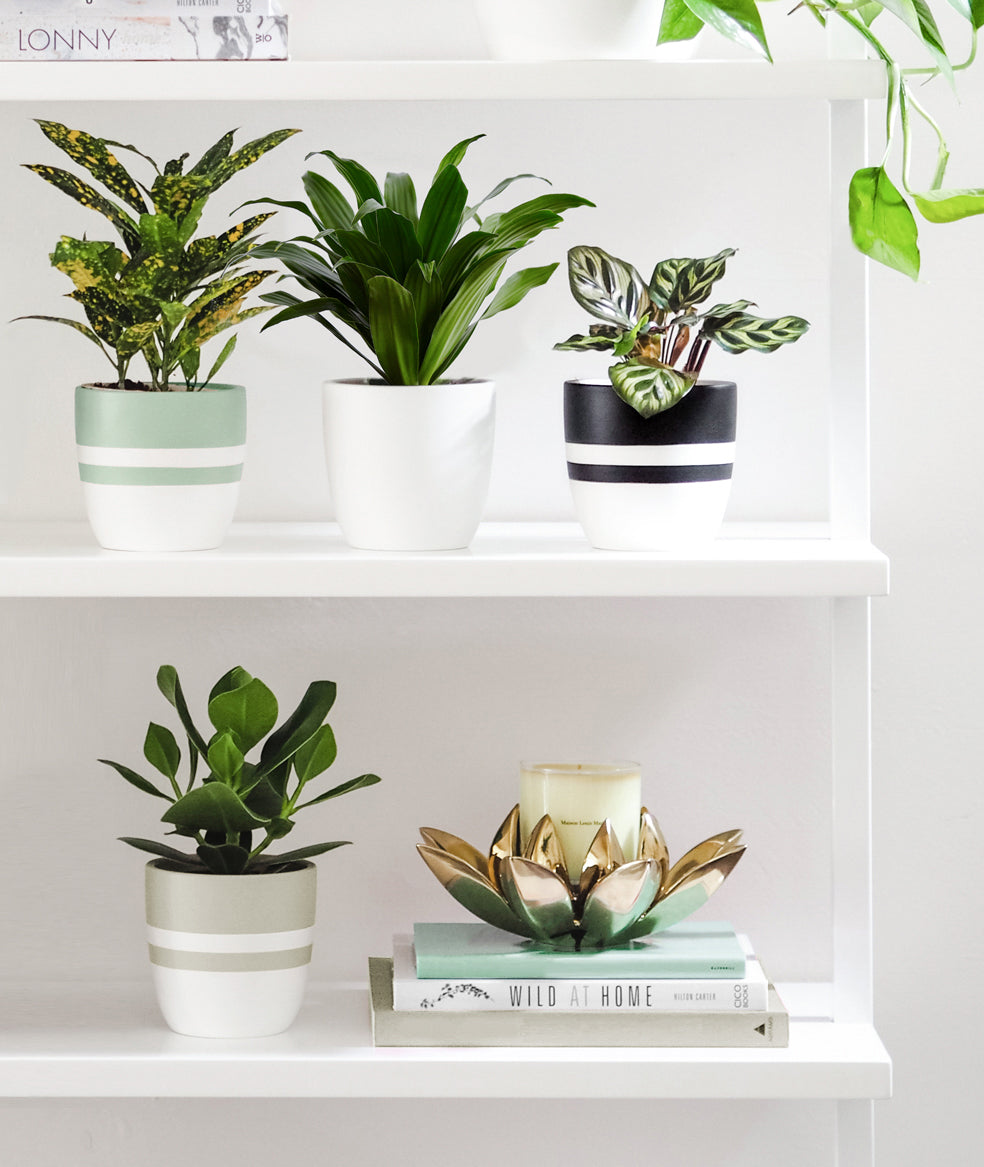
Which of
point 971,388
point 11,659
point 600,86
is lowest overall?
point 11,659

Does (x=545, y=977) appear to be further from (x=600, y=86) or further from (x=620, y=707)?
(x=600, y=86)

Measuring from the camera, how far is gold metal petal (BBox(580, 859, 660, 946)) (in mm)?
1023

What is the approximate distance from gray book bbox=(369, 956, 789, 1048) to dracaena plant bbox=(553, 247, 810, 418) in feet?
1.38

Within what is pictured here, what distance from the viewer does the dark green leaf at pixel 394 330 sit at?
3.18ft

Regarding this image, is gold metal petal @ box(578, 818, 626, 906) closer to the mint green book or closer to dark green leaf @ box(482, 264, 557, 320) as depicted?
the mint green book

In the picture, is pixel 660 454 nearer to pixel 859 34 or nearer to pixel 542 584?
pixel 542 584

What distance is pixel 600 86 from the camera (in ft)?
3.08

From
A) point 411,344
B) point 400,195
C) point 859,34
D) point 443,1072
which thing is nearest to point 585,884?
point 443,1072

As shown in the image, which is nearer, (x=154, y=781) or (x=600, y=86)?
(x=600, y=86)

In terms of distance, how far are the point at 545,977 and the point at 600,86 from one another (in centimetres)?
60

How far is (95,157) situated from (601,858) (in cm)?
60

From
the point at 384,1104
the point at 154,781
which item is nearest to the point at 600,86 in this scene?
the point at 154,781

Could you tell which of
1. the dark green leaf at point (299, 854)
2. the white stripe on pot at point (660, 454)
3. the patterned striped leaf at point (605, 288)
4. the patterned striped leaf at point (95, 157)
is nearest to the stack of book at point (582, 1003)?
the dark green leaf at point (299, 854)

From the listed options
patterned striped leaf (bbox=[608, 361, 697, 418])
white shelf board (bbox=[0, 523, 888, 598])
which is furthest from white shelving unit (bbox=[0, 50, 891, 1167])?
patterned striped leaf (bbox=[608, 361, 697, 418])
